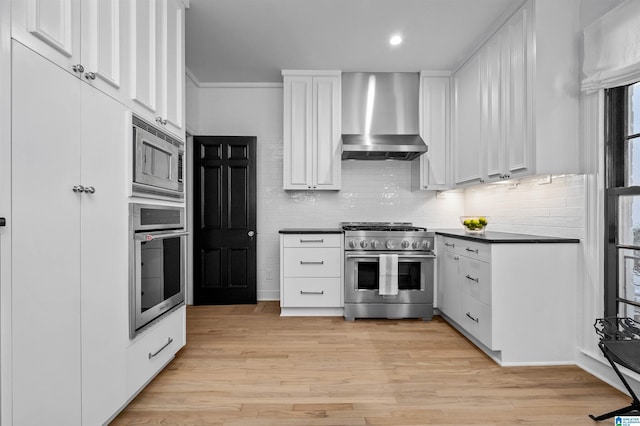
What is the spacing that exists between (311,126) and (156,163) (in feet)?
7.26

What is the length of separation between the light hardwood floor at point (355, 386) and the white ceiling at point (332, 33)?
2810 millimetres

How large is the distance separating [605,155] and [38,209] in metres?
3.21

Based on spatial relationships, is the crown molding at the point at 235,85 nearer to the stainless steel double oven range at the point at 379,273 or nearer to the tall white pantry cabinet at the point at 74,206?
the stainless steel double oven range at the point at 379,273

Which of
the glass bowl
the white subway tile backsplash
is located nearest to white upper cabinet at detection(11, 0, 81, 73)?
the white subway tile backsplash

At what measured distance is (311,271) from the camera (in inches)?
149

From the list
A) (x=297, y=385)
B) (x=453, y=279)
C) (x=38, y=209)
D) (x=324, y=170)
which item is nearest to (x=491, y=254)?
(x=453, y=279)

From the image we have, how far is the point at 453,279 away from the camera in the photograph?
3.36 metres

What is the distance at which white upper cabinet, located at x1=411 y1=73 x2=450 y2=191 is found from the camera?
4.14 metres

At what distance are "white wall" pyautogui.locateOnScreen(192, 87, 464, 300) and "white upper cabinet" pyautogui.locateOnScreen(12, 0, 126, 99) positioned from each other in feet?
8.72

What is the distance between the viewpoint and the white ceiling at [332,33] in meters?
2.86

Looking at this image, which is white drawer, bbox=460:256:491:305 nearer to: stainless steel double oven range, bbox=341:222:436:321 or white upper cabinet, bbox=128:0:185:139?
stainless steel double oven range, bbox=341:222:436:321

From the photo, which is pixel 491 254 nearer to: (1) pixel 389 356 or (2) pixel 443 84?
(1) pixel 389 356

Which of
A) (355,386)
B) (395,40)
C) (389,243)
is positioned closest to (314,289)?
(389,243)

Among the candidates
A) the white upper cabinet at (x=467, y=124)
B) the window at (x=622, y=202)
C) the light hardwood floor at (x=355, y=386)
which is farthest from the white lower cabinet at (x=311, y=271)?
the window at (x=622, y=202)
